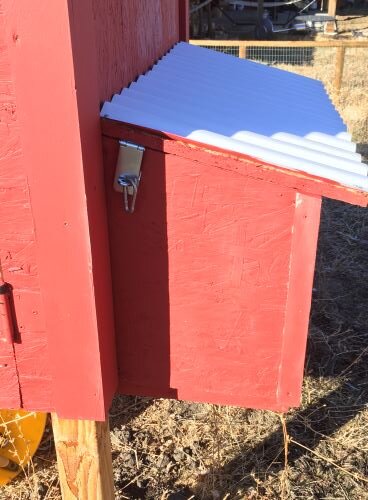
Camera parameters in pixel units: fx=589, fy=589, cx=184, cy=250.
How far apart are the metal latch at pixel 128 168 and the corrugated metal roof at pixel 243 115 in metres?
0.11

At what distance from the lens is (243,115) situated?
3.06m

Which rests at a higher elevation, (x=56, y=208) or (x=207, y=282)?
(x=56, y=208)

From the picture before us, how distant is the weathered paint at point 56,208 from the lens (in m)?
1.79

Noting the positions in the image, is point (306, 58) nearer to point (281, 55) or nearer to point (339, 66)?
point (281, 55)

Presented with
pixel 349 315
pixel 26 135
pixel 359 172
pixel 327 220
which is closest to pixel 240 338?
pixel 359 172

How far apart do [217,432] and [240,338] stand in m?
1.90

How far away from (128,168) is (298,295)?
2.68 feet

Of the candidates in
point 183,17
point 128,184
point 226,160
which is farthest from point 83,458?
point 183,17

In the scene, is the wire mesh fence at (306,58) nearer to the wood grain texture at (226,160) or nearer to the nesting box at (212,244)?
the nesting box at (212,244)

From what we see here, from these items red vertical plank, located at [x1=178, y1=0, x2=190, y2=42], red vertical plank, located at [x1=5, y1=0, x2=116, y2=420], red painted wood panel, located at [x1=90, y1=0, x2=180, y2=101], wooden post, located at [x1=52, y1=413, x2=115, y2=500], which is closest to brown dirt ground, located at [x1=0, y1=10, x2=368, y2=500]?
wooden post, located at [x1=52, y1=413, x2=115, y2=500]

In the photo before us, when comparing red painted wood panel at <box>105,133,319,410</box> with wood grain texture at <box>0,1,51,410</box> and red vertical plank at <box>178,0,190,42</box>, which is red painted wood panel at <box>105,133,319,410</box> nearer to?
wood grain texture at <box>0,1,51,410</box>

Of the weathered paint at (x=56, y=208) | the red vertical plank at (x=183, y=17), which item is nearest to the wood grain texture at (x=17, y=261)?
the weathered paint at (x=56, y=208)

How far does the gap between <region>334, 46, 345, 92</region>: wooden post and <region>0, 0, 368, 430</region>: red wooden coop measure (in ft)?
30.6

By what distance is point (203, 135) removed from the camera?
2.22 m
